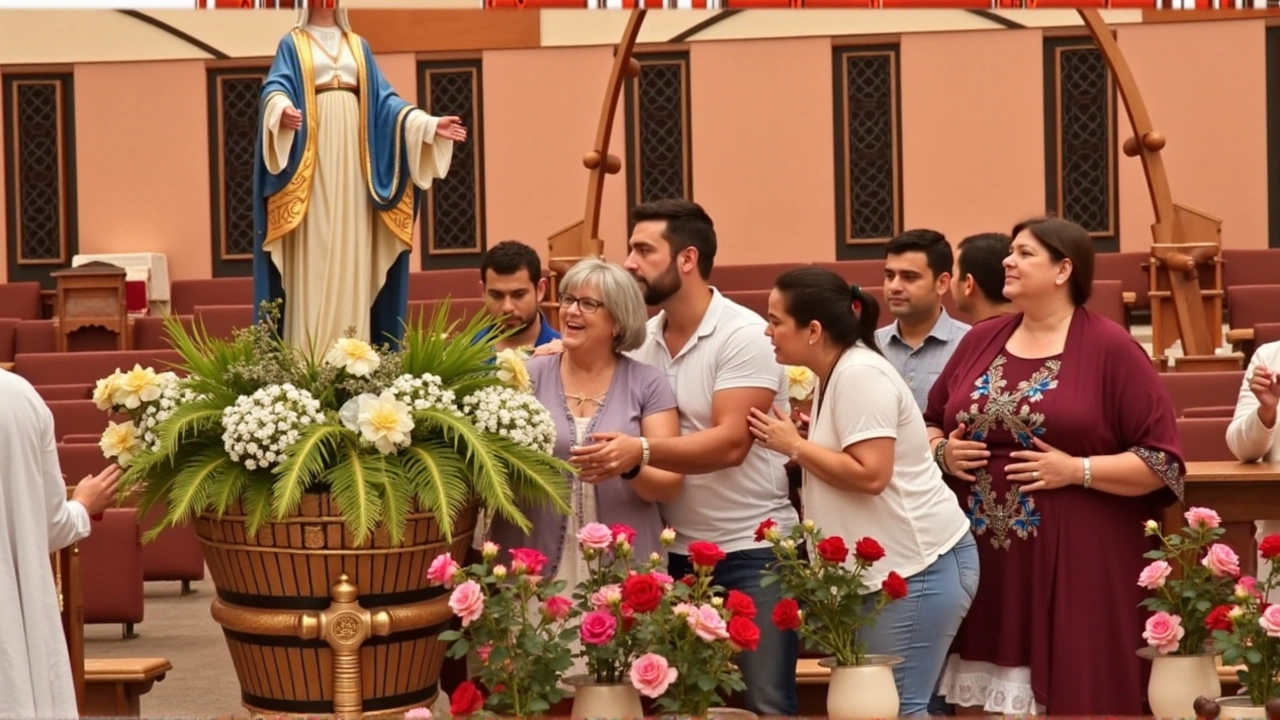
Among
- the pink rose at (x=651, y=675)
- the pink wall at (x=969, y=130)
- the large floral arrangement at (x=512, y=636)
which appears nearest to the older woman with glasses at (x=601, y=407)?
the large floral arrangement at (x=512, y=636)

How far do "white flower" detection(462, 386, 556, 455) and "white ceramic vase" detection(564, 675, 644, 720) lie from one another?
1.79 ft

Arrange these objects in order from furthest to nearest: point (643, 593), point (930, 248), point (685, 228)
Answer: point (930, 248) → point (685, 228) → point (643, 593)

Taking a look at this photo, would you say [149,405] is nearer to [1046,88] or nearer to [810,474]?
[810,474]

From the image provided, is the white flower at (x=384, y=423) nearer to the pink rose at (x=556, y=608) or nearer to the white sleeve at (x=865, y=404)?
the pink rose at (x=556, y=608)

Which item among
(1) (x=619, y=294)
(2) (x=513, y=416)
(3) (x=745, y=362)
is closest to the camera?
(2) (x=513, y=416)

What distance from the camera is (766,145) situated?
12703mm

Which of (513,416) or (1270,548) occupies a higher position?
(513,416)

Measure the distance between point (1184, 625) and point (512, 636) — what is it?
3.81 feet

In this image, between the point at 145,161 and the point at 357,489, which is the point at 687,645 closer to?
the point at 357,489

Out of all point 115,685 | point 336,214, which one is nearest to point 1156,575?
point 336,214

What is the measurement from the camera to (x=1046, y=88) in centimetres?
1246

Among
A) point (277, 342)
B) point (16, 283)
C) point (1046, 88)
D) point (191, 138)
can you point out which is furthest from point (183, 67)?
point (277, 342)

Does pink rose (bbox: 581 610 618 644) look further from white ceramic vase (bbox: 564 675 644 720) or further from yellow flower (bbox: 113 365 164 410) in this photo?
yellow flower (bbox: 113 365 164 410)

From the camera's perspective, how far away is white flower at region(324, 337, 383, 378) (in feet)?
9.52
